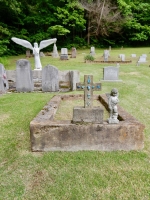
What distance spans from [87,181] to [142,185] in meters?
0.76

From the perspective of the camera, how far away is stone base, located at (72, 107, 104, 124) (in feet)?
10.6

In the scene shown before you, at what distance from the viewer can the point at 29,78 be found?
7.84 m

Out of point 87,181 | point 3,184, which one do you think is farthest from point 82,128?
point 3,184

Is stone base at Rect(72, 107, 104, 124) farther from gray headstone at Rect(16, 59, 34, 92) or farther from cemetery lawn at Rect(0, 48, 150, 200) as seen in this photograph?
gray headstone at Rect(16, 59, 34, 92)

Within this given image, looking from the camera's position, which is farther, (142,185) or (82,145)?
(82,145)

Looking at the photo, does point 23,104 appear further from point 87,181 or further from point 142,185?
point 142,185

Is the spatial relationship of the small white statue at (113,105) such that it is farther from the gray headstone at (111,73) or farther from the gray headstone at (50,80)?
the gray headstone at (111,73)

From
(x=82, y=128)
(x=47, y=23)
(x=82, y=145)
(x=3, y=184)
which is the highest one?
(x=47, y=23)

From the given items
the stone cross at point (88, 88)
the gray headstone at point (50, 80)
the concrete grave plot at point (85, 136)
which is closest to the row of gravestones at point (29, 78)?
the gray headstone at point (50, 80)

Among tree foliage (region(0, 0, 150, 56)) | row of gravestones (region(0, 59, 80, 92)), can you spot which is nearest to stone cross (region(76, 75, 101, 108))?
row of gravestones (region(0, 59, 80, 92))

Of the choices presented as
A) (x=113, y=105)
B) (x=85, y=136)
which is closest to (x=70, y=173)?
(x=85, y=136)

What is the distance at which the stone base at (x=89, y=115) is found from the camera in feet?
10.6

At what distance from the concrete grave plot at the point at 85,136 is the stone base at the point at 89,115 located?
0.08 metres

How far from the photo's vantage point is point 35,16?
89.7 feet
